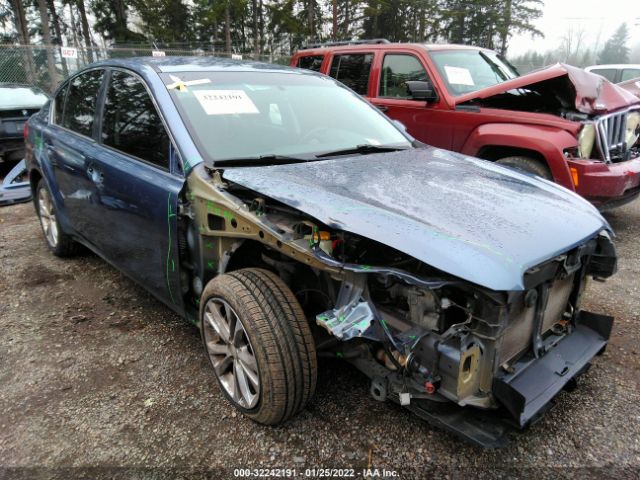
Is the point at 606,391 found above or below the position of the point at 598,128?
below

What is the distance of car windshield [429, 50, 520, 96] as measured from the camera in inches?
209

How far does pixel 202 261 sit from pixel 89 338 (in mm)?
1175

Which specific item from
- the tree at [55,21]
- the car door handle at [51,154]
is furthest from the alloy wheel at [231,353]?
the tree at [55,21]

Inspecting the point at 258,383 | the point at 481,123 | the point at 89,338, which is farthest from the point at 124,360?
the point at 481,123

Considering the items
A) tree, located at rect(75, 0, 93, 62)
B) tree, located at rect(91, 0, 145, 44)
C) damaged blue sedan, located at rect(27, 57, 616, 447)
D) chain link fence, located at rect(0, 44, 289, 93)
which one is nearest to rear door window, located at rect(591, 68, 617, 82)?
chain link fence, located at rect(0, 44, 289, 93)

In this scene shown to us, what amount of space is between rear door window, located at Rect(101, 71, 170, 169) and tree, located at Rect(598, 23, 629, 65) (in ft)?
185

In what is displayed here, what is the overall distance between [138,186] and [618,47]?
200 ft

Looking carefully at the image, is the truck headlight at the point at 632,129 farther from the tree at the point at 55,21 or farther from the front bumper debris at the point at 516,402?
the tree at the point at 55,21

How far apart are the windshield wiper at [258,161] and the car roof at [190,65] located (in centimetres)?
86

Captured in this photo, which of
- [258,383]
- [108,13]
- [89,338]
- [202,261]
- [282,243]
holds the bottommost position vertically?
[89,338]

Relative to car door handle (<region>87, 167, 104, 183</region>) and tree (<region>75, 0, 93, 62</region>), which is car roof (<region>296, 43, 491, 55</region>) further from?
tree (<region>75, 0, 93, 62</region>)

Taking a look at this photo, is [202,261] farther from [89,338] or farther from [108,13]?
[108,13]

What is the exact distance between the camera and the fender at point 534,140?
13.9ft

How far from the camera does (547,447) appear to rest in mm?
2098
